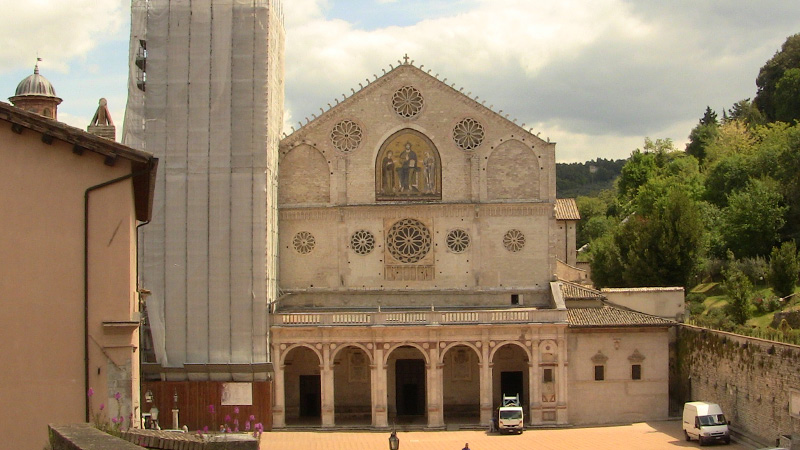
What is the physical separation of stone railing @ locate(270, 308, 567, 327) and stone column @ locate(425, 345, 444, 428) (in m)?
1.33

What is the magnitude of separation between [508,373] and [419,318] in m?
5.94

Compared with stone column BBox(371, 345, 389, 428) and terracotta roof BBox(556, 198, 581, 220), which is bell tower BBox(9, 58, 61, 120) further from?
terracotta roof BBox(556, 198, 581, 220)

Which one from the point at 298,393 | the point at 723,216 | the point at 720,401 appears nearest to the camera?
the point at 720,401

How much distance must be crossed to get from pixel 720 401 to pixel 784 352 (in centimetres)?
638

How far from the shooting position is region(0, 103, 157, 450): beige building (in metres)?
18.8

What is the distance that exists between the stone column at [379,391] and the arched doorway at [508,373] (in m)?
5.89

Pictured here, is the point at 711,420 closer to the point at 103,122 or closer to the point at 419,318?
the point at 419,318

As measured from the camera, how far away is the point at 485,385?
41250 millimetres

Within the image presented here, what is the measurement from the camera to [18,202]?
19.1 meters

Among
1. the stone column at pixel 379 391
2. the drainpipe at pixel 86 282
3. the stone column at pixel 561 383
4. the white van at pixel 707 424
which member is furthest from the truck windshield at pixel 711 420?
the drainpipe at pixel 86 282

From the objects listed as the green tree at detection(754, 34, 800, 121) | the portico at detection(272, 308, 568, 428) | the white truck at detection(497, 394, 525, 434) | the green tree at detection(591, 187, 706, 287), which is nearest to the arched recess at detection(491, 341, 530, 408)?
the portico at detection(272, 308, 568, 428)

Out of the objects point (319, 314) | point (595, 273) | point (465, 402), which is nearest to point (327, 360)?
point (319, 314)

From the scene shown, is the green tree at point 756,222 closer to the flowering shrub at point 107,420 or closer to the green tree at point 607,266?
the green tree at point 607,266

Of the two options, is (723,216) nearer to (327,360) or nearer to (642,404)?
(642,404)
